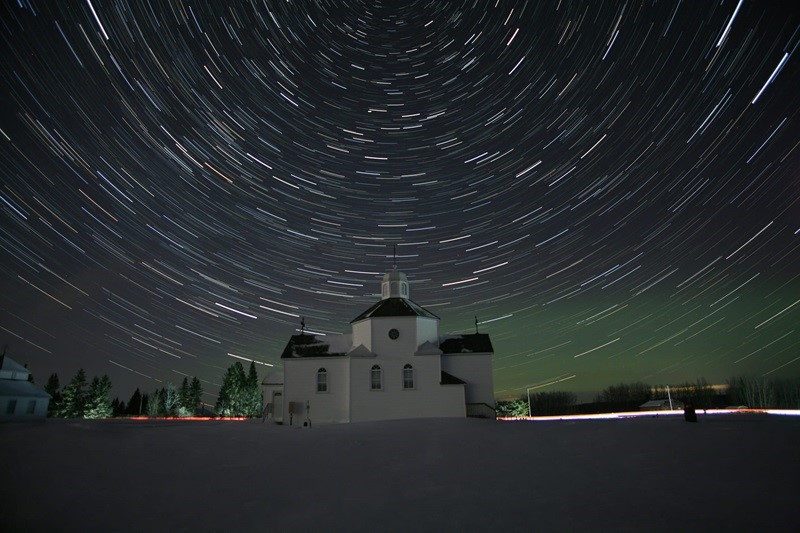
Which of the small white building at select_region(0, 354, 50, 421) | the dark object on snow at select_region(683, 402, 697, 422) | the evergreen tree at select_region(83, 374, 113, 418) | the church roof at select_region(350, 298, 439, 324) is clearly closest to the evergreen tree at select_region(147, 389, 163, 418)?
the evergreen tree at select_region(83, 374, 113, 418)

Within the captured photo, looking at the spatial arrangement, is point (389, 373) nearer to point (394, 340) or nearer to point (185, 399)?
point (394, 340)

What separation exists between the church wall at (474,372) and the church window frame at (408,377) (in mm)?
3449

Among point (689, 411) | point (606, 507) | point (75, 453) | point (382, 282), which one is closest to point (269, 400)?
point (382, 282)

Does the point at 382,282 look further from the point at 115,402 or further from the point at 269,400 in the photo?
the point at 115,402

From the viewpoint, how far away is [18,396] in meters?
38.8

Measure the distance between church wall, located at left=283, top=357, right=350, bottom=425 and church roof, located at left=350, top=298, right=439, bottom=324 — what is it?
448 cm

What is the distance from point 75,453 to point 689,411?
951 inches

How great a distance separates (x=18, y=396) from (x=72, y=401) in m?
40.9

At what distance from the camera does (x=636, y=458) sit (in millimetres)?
12984

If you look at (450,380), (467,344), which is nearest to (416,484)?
(450,380)

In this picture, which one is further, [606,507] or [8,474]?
[8,474]

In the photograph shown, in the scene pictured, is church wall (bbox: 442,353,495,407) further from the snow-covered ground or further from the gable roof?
the snow-covered ground

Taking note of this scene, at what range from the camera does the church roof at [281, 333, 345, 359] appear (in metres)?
39.5

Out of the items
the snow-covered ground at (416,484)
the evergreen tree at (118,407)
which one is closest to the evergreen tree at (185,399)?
the evergreen tree at (118,407)
